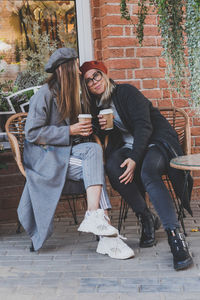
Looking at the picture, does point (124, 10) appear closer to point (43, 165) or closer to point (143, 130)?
point (143, 130)

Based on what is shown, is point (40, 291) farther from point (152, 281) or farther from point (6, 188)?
point (6, 188)

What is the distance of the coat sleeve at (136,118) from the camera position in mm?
2826

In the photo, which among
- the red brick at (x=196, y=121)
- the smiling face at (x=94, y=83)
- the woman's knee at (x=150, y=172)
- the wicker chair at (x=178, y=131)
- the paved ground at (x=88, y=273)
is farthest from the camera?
the red brick at (x=196, y=121)

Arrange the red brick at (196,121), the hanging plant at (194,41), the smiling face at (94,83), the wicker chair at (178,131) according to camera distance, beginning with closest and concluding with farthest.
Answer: the hanging plant at (194,41)
the smiling face at (94,83)
the wicker chair at (178,131)
the red brick at (196,121)

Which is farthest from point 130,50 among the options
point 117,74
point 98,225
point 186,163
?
point 98,225

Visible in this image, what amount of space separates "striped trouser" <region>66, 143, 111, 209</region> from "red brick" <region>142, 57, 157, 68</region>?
1269 mm

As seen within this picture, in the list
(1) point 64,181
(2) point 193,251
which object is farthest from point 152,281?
(1) point 64,181

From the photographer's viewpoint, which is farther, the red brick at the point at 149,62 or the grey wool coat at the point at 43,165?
the red brick at the point at 149,62

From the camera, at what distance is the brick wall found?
146 inches

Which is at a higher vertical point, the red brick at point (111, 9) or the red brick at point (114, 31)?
the red brick at point (111, 9)

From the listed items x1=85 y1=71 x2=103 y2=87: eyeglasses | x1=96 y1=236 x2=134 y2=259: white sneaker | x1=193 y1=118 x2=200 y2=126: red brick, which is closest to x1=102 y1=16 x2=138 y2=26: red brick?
x1=85 y1=71 x2=103 y2=87: eyeglasses

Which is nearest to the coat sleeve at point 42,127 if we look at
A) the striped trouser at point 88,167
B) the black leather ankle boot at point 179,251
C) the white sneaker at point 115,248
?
the striped trouser at point 88,167

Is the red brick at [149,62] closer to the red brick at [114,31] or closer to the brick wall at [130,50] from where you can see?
the brick wall at [130,50]

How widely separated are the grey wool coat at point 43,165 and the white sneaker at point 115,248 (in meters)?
0.37
